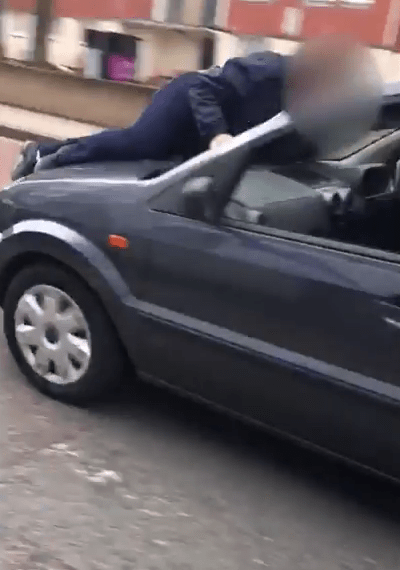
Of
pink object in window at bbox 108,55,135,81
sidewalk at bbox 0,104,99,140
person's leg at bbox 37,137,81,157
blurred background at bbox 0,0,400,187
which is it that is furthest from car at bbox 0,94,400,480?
sidewalk at bbox 0,104,99,140

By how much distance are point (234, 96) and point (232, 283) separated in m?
1.21

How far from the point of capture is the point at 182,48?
7090mm

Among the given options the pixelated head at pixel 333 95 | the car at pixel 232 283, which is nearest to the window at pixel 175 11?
the car at pixel 232 283

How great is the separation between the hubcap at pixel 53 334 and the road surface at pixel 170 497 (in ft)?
0.61

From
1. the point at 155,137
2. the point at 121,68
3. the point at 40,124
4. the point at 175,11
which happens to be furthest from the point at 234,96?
the point at 40,124

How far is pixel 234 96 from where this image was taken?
405cm

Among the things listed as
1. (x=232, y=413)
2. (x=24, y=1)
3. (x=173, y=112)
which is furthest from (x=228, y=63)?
(x=24, y=1)

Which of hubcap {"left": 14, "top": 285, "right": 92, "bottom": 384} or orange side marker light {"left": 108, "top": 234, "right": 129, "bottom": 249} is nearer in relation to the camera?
orange side marker light {"left": 108, "top": 234, "right": 129, "bottom": 249}

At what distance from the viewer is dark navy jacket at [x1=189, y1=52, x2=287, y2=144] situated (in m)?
3.97

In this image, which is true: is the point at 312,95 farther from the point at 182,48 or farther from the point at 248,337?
the point at 182,48

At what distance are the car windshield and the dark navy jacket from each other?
0.59 m

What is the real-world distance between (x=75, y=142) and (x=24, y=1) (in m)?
4.26

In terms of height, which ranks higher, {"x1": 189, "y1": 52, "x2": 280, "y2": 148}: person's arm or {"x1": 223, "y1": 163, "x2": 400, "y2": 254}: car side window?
{"x1": 189, "y1": 52, "x2": 280, "y2": 148}: person's arm

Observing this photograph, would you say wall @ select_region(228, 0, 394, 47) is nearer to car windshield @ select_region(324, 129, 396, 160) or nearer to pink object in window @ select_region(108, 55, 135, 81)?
pink object in window @ select_region(108, 55, 135, 81)
